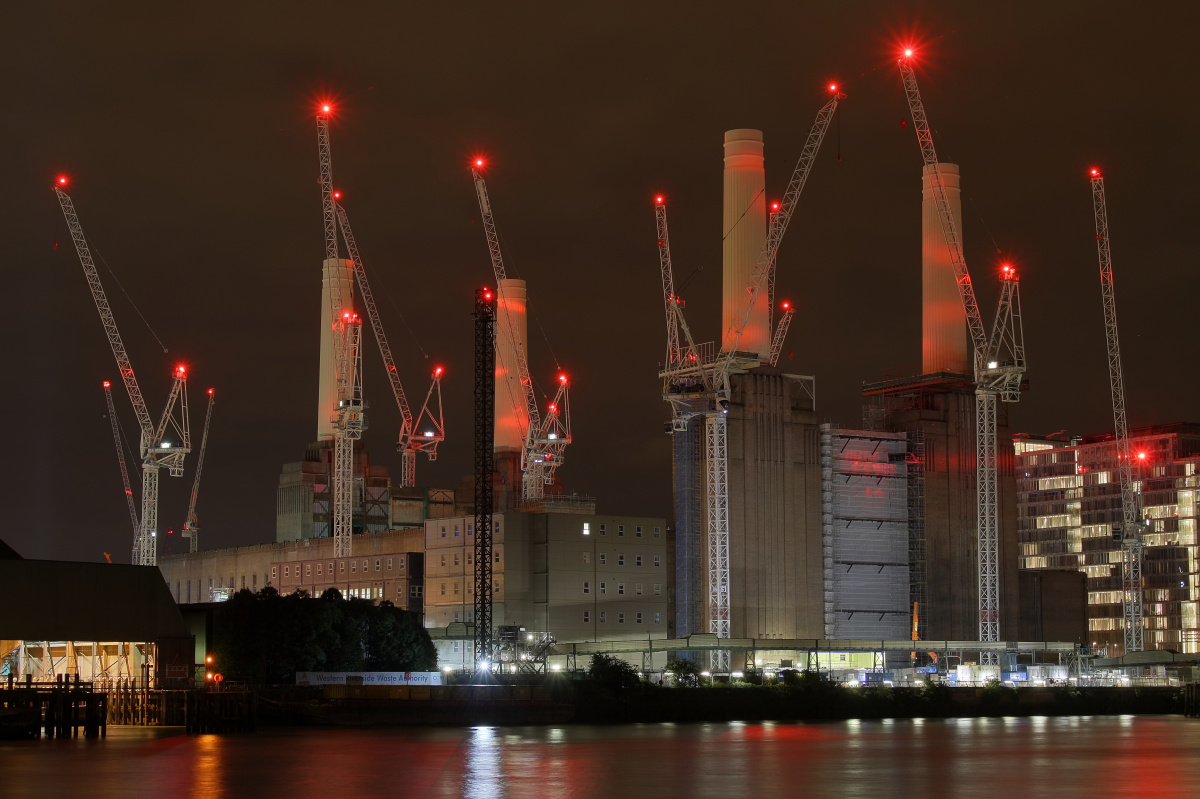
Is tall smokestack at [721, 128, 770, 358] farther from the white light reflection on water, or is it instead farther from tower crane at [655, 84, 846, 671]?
the white light reflection on water

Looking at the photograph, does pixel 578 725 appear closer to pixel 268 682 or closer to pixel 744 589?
pixel 268 682

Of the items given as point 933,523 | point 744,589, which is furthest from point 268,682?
point 933,523

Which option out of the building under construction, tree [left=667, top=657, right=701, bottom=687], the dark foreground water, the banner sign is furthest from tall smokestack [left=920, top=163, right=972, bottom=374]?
the banner sign

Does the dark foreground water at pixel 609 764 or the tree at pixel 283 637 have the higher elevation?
the tree at pixel 283 637

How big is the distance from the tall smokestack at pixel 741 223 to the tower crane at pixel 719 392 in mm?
787

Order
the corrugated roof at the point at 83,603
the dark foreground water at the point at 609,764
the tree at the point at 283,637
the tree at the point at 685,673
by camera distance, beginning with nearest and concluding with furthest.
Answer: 1. the dark foreground water at the point at 609,764
2. the corrugated roof at the point at 83,603
3. the tree at the point at 283,637
4. the tree at the point at 685,673

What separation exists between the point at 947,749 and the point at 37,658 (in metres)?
61.6

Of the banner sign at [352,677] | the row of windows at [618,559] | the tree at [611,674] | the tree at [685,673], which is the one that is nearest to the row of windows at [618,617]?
the row of windows at [618,559]

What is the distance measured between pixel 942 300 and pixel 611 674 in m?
69.1

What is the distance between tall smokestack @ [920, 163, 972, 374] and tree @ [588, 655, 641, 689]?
2483 inches

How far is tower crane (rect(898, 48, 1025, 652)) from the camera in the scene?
16162 cm

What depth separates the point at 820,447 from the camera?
16625 centimetres

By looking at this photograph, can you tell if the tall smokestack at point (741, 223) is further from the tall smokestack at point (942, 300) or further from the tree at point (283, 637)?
the tree at point (283, 637)

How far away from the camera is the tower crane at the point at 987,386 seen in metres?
162
